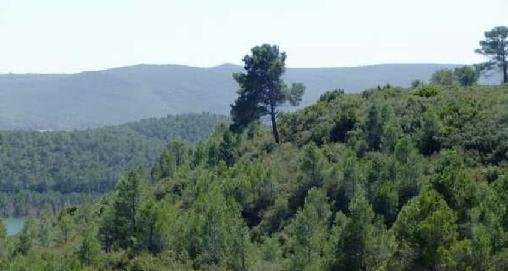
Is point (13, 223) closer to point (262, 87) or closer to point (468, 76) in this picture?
point (262, 87)

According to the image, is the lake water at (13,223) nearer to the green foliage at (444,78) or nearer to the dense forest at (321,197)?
the dense forest at (321,197)

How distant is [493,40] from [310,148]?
38626 mm

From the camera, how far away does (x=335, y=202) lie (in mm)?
49188

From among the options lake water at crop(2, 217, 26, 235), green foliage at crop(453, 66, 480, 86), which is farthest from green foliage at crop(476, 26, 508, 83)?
lake water at crop(2, 217, 26, 235)

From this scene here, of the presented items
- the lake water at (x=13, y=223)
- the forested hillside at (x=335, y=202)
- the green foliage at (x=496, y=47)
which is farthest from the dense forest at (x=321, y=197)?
the lake water at (x=13, y=223)

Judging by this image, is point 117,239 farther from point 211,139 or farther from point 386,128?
point 211,139

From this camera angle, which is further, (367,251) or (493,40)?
(493,40)

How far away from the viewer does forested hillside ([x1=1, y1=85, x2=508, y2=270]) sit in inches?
1321

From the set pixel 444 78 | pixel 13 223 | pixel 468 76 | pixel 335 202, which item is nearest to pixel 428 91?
pixel 335 202

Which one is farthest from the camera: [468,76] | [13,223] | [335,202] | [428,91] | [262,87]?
[13,223]

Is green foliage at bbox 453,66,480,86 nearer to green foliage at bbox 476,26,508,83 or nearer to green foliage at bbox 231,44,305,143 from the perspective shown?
green foliage at bbox 476,26,508,83

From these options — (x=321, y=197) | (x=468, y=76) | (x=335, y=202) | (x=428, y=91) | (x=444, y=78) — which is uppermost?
(x=428, y=91)

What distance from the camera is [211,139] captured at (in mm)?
76938

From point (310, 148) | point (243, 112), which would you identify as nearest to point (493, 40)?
point (243, 112)
